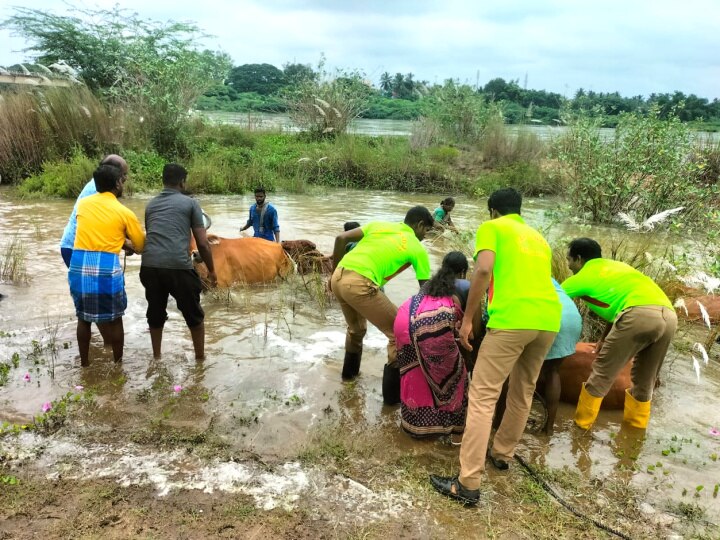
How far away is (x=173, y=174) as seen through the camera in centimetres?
433

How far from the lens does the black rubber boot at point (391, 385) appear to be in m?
4.12

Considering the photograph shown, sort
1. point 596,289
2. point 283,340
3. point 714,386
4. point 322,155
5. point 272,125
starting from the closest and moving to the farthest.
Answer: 1. point 596,289
2. point 714,386
3. point 283,340
4. point 322,155
5. point 272,125

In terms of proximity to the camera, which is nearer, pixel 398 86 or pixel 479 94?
pixel 479 94

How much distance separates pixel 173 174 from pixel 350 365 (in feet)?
6.83

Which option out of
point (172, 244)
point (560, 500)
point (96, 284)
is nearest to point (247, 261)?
point (172, 244)

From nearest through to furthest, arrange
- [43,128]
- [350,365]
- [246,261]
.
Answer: [350,365] → [246,261] → [43,128]

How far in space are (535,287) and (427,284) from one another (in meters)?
0.77

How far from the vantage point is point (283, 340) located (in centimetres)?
539

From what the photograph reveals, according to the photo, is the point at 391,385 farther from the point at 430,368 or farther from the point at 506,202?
the point at 506,202

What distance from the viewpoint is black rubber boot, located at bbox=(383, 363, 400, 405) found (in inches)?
162

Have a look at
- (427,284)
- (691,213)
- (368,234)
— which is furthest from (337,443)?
(691,213)

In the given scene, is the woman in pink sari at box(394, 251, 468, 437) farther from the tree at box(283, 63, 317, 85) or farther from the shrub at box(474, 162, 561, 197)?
the tree at box(283, 63, 317, 85)

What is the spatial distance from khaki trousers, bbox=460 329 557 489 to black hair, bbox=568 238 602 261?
39.8 inches

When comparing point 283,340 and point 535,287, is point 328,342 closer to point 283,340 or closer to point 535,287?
point 283,340
